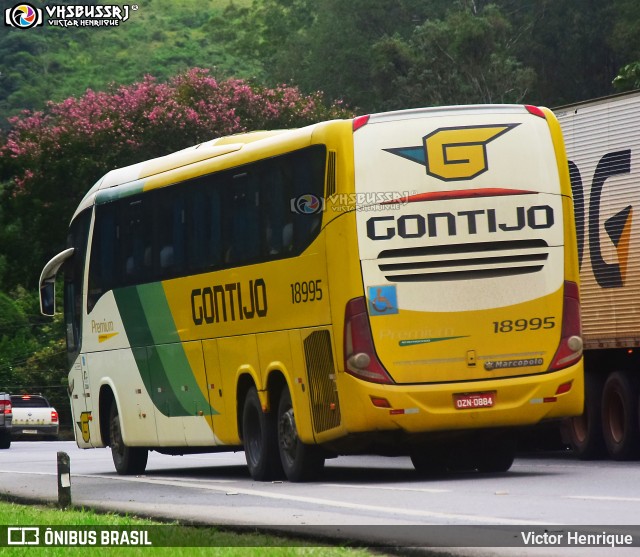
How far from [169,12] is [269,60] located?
1814 inches

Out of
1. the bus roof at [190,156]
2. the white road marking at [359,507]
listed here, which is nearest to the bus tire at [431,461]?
the white road marking at [359,507]

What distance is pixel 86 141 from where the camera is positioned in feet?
167

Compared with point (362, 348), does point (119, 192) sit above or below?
above

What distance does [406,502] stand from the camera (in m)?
15.2

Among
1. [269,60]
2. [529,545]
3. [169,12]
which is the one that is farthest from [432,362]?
[169,12]

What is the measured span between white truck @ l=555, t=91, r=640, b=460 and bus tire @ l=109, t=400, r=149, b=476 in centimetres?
580

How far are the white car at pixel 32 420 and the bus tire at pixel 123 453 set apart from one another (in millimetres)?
21046

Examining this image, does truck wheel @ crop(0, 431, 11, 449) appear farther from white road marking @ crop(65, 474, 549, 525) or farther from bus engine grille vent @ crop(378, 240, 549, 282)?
bus engine grille vent @ crop(378, 240, 549, 282)

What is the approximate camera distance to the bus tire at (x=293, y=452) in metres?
18.9

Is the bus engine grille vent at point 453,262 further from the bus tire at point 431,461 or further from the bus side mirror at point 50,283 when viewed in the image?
the bus side mirror at point 50,283

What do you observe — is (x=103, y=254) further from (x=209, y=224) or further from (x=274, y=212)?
(x=274, y=212)

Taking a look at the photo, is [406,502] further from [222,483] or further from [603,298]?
[603,298]

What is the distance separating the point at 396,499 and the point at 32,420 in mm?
30621

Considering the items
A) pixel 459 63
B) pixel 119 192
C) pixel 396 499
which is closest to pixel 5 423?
pixel 119 192
